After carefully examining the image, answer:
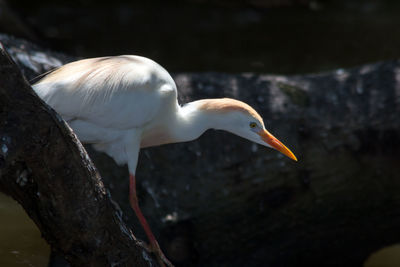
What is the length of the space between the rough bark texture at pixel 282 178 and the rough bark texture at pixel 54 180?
4.63 feet

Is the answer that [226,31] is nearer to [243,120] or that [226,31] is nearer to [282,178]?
[282,178]

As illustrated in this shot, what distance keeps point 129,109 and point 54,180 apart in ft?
3.28

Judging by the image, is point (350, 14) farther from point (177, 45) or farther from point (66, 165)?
point (66, 165)

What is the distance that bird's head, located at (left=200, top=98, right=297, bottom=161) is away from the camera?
3207 millimetres

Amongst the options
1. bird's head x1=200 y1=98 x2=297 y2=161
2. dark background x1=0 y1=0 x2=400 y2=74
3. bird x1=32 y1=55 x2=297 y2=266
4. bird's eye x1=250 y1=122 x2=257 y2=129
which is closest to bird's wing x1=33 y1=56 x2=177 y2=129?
bird x1=32 y1=55 x2=297 y2=266

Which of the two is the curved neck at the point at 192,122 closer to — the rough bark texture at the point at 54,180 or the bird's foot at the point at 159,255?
the bird's foot at the point at 159,255

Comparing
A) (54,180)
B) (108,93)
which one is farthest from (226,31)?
(54,180)

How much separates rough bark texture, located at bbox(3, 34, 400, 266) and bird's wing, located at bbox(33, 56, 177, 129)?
81 cm

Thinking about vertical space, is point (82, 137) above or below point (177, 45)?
above

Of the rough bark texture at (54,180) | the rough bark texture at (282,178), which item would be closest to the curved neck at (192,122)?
the rough bark texture at (282,178)

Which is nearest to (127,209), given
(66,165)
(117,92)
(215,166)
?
(215,166)

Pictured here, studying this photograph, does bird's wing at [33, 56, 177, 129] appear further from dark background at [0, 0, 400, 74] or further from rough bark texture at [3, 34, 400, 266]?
dark background at [0, 0, 400, 74]

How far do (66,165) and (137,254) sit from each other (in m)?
0.62

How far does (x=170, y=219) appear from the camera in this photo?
3.78 metres
